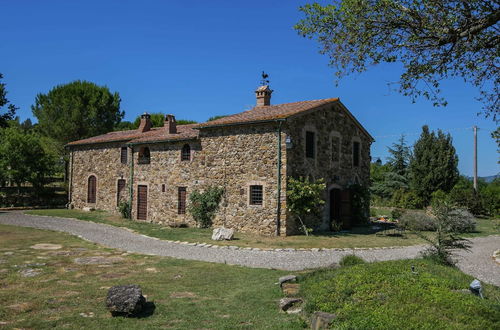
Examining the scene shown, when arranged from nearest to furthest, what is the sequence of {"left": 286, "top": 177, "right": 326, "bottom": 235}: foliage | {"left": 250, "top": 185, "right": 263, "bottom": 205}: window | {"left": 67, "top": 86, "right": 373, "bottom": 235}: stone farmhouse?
{"left": 286, "top": 177, "right": 326, "bottom": 235}: foliage < {"left": 67, "top": 86, "right": 373, "bottom": 235}: stone farmhouse < {"left": 250, "top": 185, "right": 263, "bottom": 205}: window

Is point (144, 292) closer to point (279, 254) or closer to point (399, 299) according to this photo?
point (399, 299)

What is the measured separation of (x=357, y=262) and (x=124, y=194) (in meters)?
19.6

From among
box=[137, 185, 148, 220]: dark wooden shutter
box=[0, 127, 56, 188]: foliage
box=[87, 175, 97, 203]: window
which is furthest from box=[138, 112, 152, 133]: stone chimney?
box=[0, 127, 56, 188]: foliage

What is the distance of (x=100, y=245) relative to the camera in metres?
14.0

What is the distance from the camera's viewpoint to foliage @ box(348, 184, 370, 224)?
2070 centimetres

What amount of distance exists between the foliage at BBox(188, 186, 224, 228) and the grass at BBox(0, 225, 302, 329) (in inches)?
290

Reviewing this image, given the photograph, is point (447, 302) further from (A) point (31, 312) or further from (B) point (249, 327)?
(A) point (31, 312)

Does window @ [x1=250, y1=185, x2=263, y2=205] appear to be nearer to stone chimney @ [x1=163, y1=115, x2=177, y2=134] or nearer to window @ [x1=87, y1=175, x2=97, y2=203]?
stone chimney @ [x1=163, y1=115, x2=177, y2=134]

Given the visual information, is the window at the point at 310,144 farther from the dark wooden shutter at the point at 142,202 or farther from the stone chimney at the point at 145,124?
the stone chimney at the point at 145,124

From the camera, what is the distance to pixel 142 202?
922 inches

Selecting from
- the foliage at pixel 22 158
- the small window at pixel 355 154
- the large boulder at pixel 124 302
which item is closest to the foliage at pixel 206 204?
the small window at pixel 355 154

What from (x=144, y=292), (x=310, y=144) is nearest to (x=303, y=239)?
(x=310, y=144)

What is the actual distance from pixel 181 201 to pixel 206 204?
8.09ft

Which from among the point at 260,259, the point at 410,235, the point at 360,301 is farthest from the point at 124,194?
the point at 360,301
